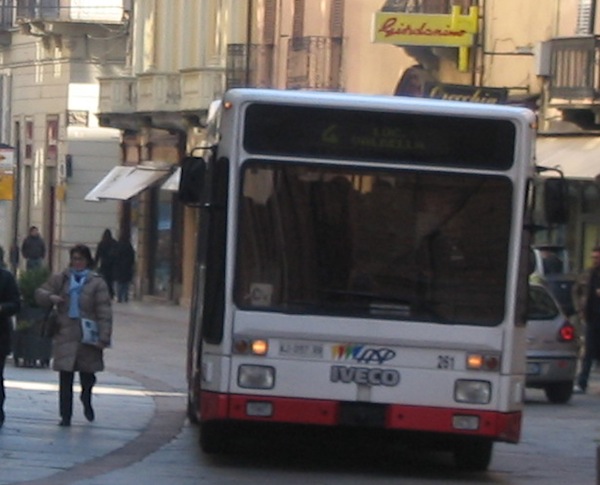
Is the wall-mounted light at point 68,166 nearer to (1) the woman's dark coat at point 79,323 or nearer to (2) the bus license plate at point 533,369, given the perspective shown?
(2) the bus license plate at point 533,369

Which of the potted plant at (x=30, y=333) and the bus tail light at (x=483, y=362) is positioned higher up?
the bus tail light at (x=483, y=362)

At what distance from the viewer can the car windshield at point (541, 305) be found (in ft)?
74.4

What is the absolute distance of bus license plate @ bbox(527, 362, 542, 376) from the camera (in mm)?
22266

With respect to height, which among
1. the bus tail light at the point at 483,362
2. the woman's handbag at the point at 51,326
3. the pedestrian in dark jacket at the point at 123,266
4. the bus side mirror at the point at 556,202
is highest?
the bus side mirror at the point at 556,202

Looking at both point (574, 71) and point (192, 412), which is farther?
point (574, 71)

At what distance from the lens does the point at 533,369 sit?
877 inches

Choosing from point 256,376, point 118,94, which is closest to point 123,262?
point 118,94

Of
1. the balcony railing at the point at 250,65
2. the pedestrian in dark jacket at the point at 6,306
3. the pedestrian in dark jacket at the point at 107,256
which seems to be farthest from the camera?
the pedestrian in dark jacket at the point at 107,256

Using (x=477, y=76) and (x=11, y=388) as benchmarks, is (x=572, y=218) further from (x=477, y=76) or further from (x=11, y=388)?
(x=11, y=388)

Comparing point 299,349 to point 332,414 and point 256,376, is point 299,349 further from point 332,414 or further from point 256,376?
point 332,414

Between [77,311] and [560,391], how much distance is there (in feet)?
25.9

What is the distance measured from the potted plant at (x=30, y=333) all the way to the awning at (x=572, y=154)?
31.4 feet

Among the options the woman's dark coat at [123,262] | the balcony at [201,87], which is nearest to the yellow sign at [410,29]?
the balcony at [201,87]

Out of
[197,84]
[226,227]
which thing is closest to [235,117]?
[226,227]
